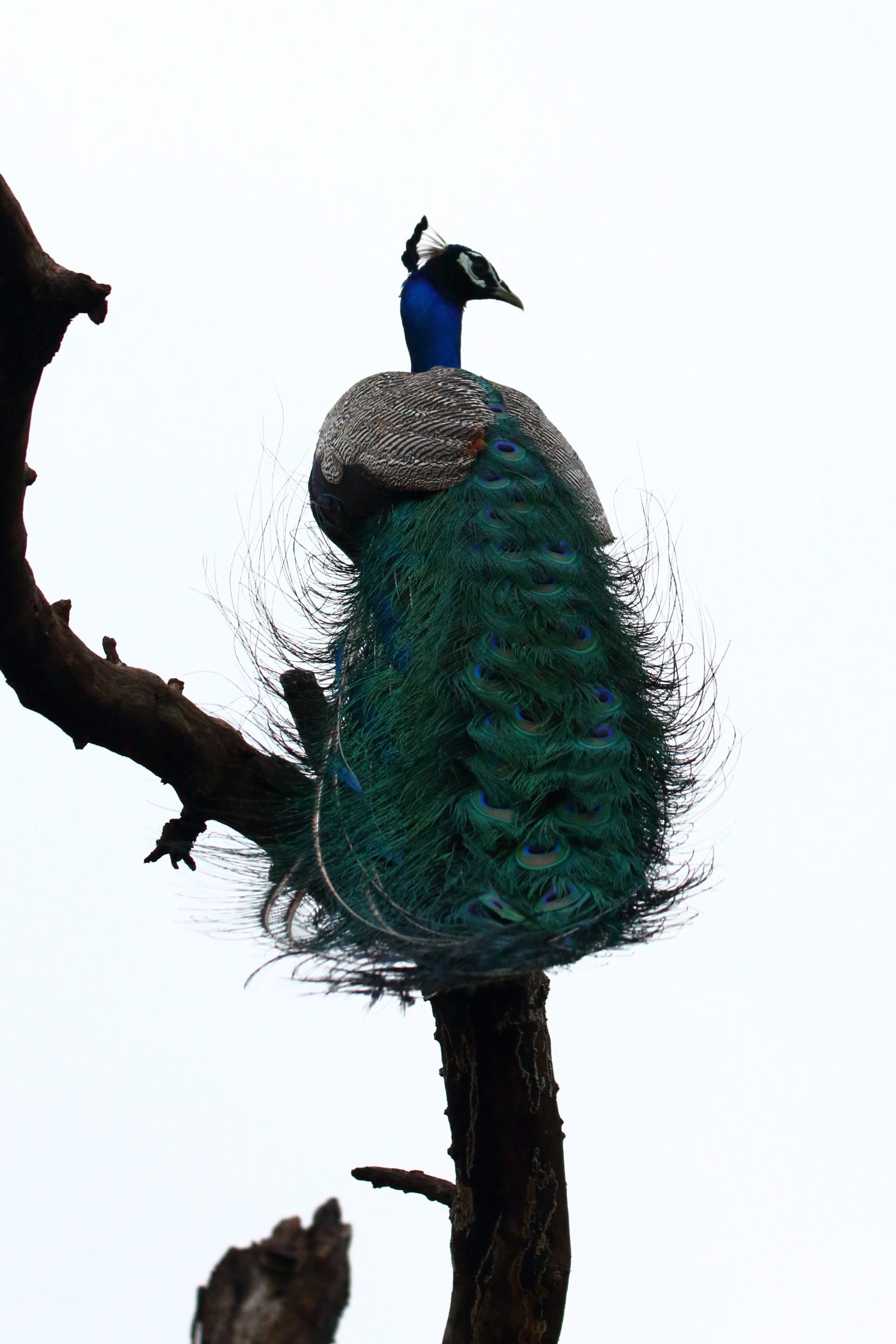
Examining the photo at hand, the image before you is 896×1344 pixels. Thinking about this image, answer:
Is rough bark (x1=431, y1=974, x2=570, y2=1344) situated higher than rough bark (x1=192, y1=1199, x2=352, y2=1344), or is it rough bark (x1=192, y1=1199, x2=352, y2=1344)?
rough bark (x1=431, y1=974, x2=570, y2=1344)

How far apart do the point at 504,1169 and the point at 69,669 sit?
1.98 meters

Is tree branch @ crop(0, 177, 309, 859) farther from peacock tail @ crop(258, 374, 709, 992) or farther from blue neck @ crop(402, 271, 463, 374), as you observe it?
blue neck @ crop(402, 271, 463, 374)

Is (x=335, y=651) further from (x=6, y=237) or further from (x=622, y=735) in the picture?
(x=6, y=237)

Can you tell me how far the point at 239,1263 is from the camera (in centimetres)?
256

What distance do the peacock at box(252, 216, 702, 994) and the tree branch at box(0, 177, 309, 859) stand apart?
9.5 inches

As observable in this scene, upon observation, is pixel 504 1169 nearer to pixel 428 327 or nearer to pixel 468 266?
pixel 428 327

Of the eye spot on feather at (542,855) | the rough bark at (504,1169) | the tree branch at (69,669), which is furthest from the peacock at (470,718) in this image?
the rough bark at (504,1169)

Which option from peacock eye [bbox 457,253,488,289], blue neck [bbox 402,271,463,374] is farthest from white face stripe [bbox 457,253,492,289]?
blue neck [bbox 402,271,463,374]

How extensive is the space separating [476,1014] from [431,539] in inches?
65.0

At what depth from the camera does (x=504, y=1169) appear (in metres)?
4.53

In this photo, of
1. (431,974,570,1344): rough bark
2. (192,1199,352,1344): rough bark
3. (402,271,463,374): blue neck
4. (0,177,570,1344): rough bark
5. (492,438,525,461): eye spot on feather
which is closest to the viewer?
(192,1199,352,1344): rough bark

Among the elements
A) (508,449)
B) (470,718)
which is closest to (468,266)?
(508,449)

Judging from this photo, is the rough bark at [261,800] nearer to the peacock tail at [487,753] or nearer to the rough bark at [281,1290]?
the peacock tail at [487,753]

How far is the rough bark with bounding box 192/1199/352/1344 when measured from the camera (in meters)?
2.53
